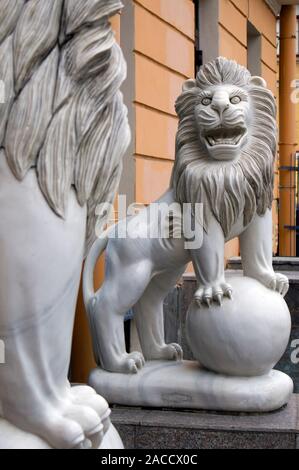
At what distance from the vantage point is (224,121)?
2.72m

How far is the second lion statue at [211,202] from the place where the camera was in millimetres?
2725

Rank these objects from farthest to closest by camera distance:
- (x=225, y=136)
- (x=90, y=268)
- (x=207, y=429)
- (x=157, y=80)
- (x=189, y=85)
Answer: (x=157, y=80) → (x=90, y=268) → (x=189, y=85) → (x=225, y=136) → (x=207, y=429)

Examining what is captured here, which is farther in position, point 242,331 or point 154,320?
point 154,320

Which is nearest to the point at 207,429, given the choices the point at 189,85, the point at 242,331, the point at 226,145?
the point at 242,331

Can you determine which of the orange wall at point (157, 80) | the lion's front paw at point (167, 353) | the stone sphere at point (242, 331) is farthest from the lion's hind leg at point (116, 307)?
the orange wall at point (157, 80)

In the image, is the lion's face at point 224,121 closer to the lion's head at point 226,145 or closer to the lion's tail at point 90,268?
the lion's head at point 226,145

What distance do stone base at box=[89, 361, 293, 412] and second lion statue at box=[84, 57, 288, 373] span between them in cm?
7

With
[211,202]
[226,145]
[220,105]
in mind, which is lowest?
[211,202]

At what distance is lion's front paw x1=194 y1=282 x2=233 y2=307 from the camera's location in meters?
2.71

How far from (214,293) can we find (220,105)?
75cm

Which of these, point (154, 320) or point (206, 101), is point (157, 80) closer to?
point (206, 101)

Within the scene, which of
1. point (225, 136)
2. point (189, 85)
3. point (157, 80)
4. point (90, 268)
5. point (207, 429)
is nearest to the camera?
point (207, 429)

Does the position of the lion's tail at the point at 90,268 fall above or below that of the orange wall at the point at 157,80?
below
